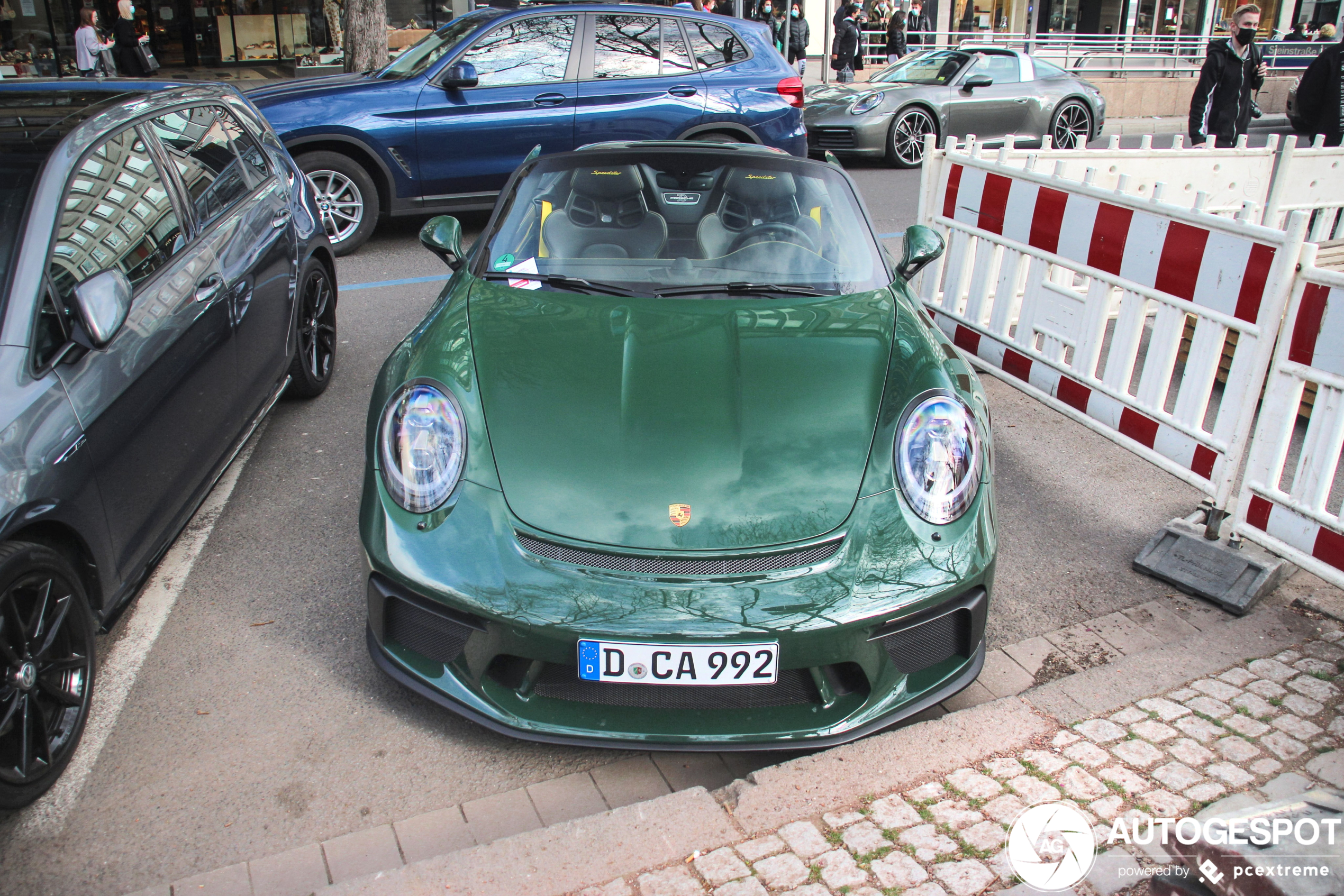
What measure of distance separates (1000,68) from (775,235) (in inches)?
425

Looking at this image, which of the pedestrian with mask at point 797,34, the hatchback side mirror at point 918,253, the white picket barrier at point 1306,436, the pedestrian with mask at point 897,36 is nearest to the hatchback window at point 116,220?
the hatchback side mirror at point 918,253

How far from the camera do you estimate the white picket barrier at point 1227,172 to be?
5.94m

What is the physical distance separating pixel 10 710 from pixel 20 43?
18.9 metres

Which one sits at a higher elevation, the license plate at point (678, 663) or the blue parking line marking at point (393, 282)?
the license plate at point (678, 663)

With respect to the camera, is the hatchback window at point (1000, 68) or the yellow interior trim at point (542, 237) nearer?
the yellow interior trim at point (542, 237)

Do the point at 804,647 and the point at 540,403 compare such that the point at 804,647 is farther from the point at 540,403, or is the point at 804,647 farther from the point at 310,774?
the point at 310,774

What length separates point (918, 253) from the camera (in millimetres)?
3768

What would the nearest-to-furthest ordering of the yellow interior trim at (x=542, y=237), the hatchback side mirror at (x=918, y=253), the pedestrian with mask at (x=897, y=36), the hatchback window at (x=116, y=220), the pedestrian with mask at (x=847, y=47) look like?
1. the hatchback window at (x=116, y=220)
2. the yellow interior trim at (x=542, y=237)
3. the hatchback side mirror at (x=918, y=253)
4. the pedestrian with mask at (x=847, y=47)
5. the pedestrian with mask at (x=897, y=36)

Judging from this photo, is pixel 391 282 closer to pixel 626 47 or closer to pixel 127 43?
pixel 626 47

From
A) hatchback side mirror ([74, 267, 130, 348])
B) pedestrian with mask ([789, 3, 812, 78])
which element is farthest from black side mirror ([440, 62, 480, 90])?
pedestrian with mask ([789, 3, 812, 78])

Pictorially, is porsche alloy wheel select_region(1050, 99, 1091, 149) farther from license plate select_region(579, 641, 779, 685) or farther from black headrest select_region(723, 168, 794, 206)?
license plate select_region(579, 641, 779, 685)

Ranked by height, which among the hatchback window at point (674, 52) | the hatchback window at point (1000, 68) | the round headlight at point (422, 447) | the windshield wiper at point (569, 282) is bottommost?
the round headlight at point (422, 447)

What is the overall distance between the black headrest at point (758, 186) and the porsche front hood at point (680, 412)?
24.1 inches

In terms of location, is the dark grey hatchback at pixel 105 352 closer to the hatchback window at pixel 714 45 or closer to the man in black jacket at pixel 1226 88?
the hatchback window at pixel 714 45
